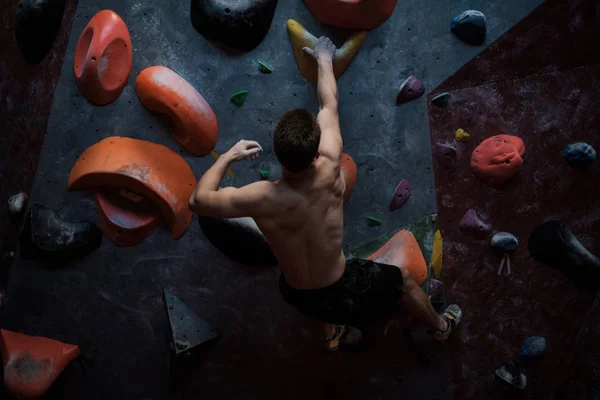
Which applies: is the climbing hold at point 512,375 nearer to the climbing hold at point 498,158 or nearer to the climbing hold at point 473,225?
the climbing hold at point 473,225

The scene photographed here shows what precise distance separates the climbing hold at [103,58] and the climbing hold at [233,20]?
374mm

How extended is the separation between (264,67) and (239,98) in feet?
0.66

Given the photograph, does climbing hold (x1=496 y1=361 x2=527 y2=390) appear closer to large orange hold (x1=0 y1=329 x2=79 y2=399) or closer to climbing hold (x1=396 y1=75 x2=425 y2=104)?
climbing hold (x1=396 y1=75 x2=425 y2=104)

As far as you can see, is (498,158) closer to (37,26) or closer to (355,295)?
(355,295)

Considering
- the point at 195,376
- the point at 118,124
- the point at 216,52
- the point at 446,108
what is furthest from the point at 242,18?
the point at 195,376

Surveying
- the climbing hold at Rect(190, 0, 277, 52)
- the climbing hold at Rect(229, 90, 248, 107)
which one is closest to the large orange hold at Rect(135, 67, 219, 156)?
the climbing hold at Rect(229, 90, 248, 107)

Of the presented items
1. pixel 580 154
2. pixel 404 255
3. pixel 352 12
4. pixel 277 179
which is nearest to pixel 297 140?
pixel 277 179

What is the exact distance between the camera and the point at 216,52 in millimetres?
3455

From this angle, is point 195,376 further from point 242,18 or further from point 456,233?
point 242,18

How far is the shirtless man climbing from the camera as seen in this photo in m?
2.68

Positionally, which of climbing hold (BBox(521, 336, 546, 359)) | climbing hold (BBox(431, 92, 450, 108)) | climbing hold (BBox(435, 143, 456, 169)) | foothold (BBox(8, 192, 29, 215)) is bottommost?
climbing hold (BBox(521, 336, 546, 359))

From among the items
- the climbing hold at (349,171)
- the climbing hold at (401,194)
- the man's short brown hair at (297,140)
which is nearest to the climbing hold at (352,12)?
the climbing hold at (349,171)

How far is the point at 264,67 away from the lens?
346 centimetres

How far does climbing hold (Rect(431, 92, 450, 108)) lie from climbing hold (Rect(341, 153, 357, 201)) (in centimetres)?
53
